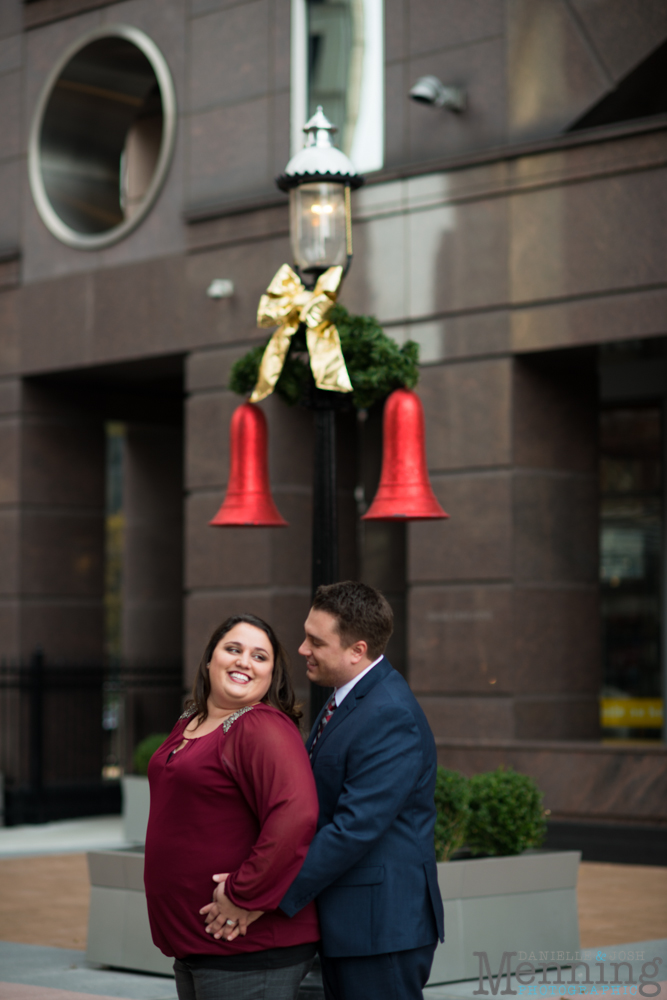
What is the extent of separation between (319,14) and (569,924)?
10.7 meters

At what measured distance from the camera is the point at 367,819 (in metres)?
4.14

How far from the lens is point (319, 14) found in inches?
598

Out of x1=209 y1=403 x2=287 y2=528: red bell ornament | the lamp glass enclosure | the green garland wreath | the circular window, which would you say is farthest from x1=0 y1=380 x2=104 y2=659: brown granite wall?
the lamp glass enclosure

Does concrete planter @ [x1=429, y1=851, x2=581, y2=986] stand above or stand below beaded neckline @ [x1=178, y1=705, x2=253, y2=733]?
below

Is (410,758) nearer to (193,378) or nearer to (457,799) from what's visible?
(457,799)

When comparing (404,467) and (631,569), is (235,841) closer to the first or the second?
(404,467)

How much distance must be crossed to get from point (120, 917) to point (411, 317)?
7674 millimetres

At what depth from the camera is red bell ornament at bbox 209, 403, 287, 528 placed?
865cm

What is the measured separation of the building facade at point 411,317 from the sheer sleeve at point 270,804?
8927mm

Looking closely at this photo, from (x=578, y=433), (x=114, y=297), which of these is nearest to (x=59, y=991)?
(x=578, y=433)

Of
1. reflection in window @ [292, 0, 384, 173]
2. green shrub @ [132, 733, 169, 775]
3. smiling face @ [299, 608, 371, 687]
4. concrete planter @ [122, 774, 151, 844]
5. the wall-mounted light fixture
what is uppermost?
reflection in window @ [292, 0, 384, 173]

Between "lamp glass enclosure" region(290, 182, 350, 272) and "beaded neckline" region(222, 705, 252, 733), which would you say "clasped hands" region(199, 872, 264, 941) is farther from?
"lamp glass enclosure" region(290, 182, 350, 272)

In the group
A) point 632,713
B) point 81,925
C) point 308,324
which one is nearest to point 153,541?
point 632,713

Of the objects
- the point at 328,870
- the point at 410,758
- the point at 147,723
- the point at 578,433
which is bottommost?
the point at 147,723
